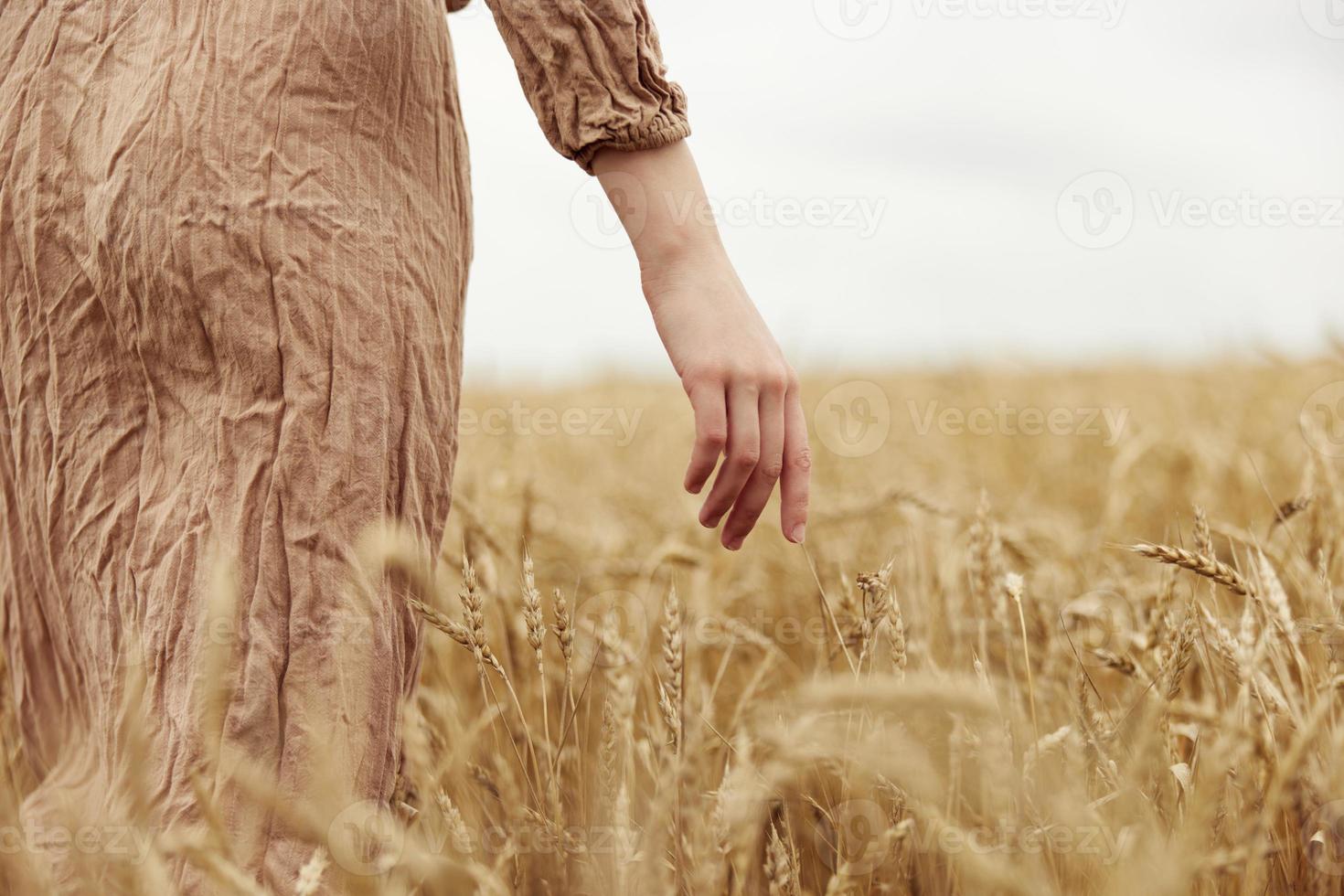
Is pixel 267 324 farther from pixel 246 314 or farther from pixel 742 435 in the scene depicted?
pixel 742 435

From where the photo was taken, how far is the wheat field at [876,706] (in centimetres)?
62

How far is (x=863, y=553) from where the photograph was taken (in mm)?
2016

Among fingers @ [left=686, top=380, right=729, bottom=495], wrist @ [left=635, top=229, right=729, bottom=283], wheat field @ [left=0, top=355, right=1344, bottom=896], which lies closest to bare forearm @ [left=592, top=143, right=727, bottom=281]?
wrist @ [left=635, top=229, right=729, bottom=283]

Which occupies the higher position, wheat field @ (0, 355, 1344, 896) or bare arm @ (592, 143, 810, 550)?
bare arm @ (592, 143, 810, 550)

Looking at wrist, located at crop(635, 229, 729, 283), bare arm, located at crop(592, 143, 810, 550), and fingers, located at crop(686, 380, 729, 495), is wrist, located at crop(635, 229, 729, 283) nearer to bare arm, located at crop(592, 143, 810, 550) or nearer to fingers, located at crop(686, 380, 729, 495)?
bare arm, located at crop(592, 143, 810, 550)

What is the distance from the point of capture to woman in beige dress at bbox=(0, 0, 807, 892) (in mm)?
756

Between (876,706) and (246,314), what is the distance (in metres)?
0.56

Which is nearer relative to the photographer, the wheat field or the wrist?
the wheat field

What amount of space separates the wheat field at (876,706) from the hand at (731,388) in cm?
12

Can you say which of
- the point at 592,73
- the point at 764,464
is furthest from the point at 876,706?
the point at 592,73

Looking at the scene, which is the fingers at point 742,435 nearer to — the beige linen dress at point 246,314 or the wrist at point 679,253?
the wrist at point 679,253

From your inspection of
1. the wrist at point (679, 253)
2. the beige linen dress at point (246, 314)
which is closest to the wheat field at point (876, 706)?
the beige linen dress at point (246, 314)

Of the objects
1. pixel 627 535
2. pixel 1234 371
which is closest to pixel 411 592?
pixel 627 535

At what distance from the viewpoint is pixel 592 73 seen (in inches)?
31.3
